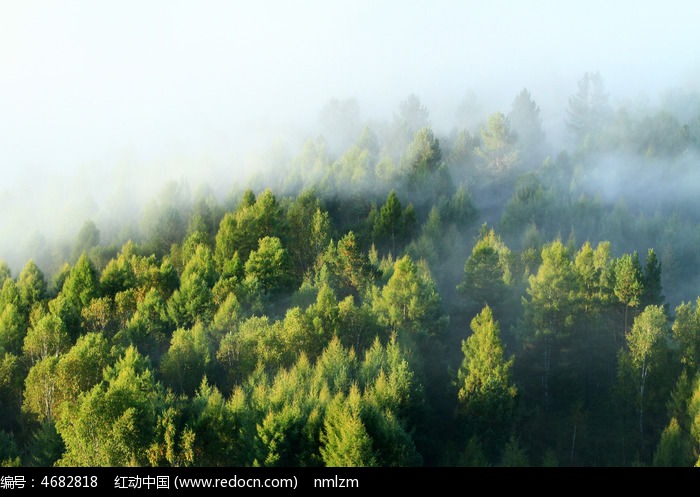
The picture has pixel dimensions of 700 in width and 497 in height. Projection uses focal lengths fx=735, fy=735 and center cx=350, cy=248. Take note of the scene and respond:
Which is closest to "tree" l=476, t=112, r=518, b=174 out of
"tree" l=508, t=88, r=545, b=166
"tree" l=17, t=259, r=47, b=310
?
"tree" l=508, t=88, r=545, b=166

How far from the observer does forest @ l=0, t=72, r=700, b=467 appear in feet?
195

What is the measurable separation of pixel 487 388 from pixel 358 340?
657 inches

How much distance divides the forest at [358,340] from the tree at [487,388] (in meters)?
0.18

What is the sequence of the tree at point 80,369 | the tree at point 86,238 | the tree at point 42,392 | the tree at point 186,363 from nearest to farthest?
the tree at point 42,392 → the tree at point 80,369 → the tree at point 186,363 → the tree at point 86,238

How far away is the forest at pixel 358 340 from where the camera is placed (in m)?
59.6

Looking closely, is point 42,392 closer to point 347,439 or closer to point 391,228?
point 347,439

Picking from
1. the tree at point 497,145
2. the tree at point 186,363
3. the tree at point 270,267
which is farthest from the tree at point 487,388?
the tree at point 497,145

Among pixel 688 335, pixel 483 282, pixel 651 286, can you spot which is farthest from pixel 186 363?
pixel 651 286

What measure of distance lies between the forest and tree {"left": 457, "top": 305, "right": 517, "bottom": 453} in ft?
0.60

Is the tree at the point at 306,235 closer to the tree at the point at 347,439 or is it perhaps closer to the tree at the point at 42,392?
the tree at the point at 42,392

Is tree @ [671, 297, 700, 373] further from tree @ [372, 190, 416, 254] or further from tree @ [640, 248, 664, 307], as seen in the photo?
tree @ [372, 190, 416, 254]
